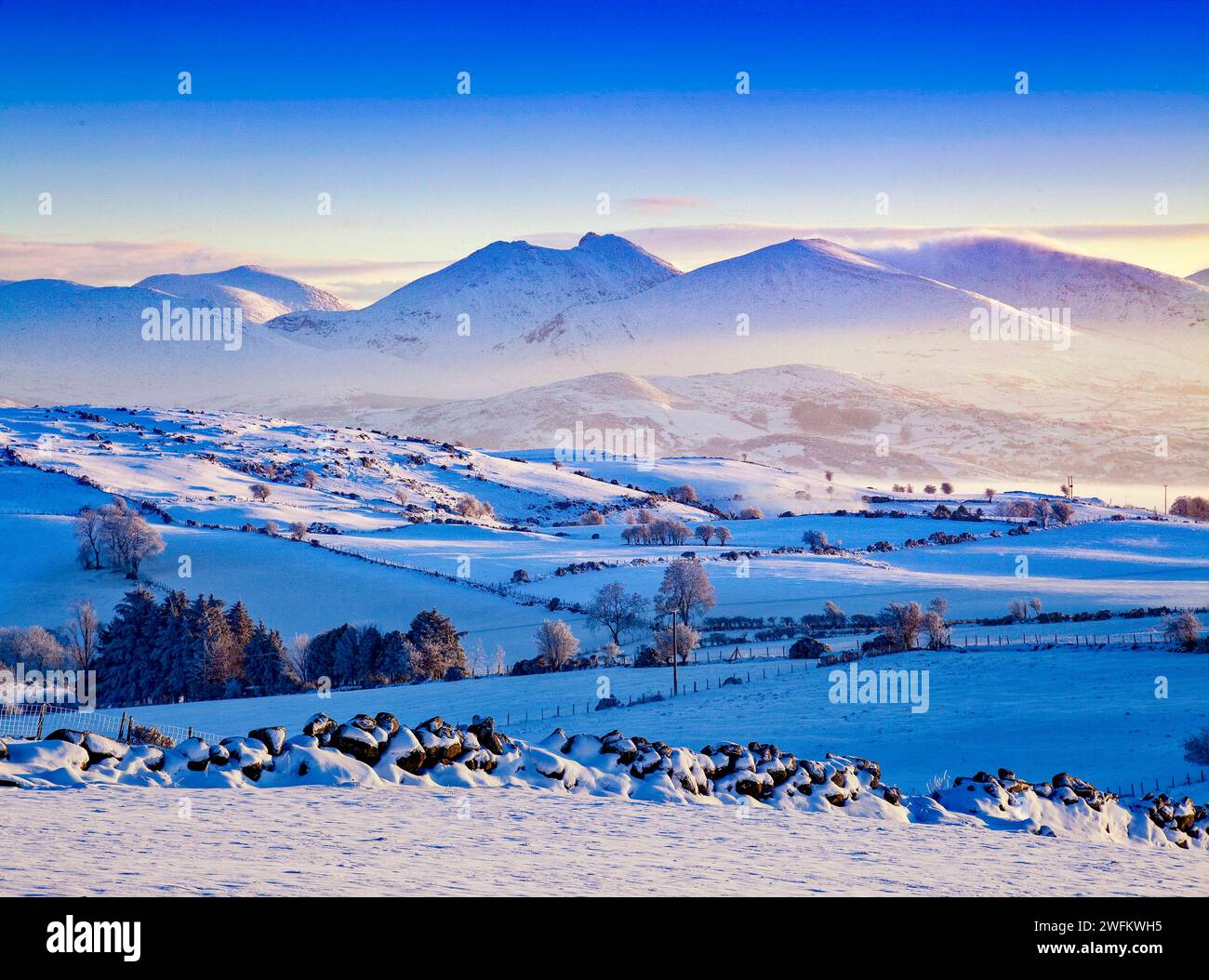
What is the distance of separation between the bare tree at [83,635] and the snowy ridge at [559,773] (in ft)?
137

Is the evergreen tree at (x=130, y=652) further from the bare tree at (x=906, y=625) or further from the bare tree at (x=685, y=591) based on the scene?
the bare tree at (x=906, y=625)

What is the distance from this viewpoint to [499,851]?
35.9 feet

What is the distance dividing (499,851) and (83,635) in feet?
166

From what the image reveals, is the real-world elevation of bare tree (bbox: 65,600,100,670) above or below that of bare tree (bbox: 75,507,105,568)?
below

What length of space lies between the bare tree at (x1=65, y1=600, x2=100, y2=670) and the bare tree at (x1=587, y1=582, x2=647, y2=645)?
75.6 feet

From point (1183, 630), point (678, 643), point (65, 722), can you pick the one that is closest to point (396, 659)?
point (678, 643)

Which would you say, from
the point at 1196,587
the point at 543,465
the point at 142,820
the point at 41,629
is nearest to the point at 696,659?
the point at 41,629

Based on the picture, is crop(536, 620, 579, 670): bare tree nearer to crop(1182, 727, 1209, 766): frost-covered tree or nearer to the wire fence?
the wire fence

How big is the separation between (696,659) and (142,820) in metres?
42.3

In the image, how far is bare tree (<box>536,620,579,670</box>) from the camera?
52844 mm

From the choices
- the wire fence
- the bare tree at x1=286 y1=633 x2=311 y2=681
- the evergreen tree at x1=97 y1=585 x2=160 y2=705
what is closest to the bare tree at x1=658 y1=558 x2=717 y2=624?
the bare tree at x1=286 y1=633 x2=311 y2=681

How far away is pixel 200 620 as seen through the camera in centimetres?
5244

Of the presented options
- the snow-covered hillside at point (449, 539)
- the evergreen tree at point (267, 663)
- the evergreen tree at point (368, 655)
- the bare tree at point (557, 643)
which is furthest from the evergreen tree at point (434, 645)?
the evergreen tree at point (267, 663)
